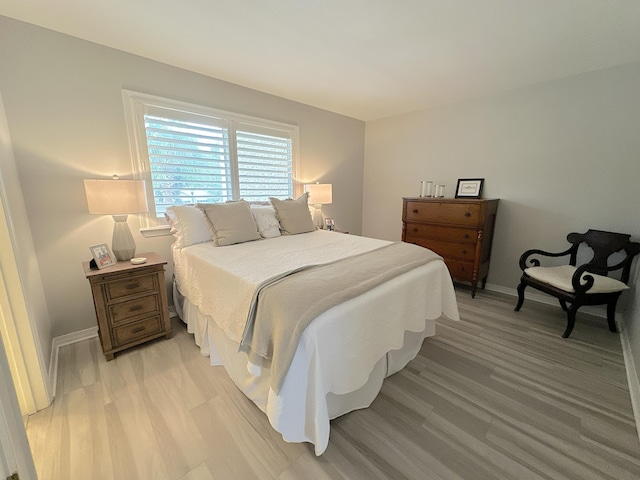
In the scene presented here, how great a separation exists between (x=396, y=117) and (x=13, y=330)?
4406 millimetres

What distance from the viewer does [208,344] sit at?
200 cm

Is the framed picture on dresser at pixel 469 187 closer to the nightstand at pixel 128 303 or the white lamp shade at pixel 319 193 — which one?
the white lamp shade at pixel 319 193

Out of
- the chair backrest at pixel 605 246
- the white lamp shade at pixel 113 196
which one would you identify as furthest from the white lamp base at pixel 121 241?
the chair backrest at pixel 605 246

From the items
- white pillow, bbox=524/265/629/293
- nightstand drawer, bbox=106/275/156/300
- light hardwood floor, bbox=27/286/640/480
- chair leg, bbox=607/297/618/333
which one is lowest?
light hardwood floor, bbox=27/286/640/480

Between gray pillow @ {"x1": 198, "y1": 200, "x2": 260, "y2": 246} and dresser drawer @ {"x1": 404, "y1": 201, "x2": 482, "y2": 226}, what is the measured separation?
6.84 feet

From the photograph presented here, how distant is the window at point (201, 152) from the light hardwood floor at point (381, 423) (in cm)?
143

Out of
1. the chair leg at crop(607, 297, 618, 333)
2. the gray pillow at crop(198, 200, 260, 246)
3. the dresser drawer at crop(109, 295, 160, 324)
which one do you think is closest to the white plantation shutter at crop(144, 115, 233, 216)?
the gray pillow at crop(198, 200, 260, 246)

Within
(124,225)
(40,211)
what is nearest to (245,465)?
(124,225)

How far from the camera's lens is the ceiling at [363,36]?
1.62 metres

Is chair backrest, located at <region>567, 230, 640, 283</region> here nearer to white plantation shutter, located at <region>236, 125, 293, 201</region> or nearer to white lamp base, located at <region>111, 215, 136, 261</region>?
white plantation shutter, located at <region>236, 125, 293, 201</region>

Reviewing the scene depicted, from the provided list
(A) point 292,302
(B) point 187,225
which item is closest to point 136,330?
(B) point 187,225

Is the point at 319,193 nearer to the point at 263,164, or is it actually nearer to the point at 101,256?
the point at 263,164

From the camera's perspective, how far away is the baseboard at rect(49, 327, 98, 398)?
1.72m

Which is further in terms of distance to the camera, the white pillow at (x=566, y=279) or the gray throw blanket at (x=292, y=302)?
the white pillow at (x=566, y=279)
